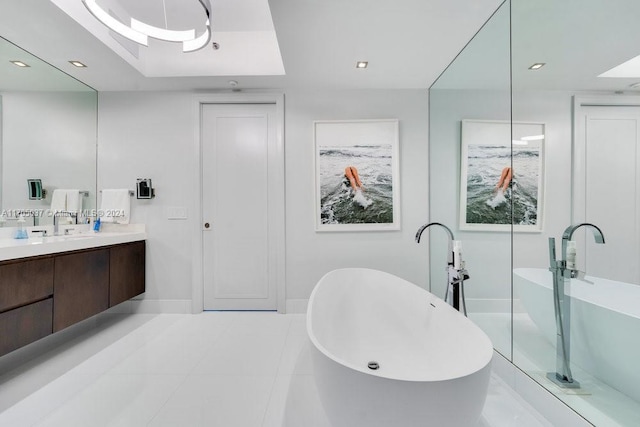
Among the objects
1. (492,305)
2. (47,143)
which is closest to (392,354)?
(492,305)

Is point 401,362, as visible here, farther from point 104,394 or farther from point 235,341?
point 104,394

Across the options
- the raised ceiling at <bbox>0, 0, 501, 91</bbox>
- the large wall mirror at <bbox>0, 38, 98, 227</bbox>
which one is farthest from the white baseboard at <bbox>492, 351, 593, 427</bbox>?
the large wall mirror at <bbox>0, 38, 98, 227</bbox>

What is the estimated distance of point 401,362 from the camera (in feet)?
5.52

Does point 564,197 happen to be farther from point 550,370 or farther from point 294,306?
point 294,306

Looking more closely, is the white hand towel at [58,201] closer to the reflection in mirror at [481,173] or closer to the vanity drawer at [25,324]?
the vanity drawer at [25,324]

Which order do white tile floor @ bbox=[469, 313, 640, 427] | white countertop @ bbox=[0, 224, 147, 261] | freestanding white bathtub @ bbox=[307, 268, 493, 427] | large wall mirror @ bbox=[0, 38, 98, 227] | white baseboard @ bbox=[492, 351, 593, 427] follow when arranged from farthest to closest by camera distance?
1. large wall mirror @ bbox=[0, 38, 98, 227]
2. white countertop @ bbox=[0, 224, 147, 261]
3. white baseboard @ bbox=[492, 351, 593, 427]
4. white tile floor @ bbox=[469, 313, 640, 427]
5. freestanding white bathtub @ bbox=[307, 268, 493, 427]

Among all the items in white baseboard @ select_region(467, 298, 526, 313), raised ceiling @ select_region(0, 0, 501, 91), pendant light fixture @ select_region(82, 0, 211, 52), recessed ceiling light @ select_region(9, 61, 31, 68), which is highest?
raised ceiling @ select_region(0, 0, 501, 91)

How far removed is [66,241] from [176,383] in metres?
1.30

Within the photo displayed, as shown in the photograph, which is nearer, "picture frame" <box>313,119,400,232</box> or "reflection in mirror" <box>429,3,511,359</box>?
"reflection in mirror" <box>429,3,511,359</box>

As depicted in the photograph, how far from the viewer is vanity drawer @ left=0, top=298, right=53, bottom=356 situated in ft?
5.10

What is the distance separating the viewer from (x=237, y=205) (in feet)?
9.17

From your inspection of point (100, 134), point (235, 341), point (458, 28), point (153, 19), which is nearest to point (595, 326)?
point (458, 28)

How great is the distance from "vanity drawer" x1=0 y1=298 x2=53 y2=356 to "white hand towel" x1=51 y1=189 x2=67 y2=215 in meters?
0.97

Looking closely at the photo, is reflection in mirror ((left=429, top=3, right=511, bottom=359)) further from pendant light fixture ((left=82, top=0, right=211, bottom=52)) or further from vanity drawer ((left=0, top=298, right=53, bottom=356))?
vanity drawer ((left=0, top=298, right=53, bottom=356))
